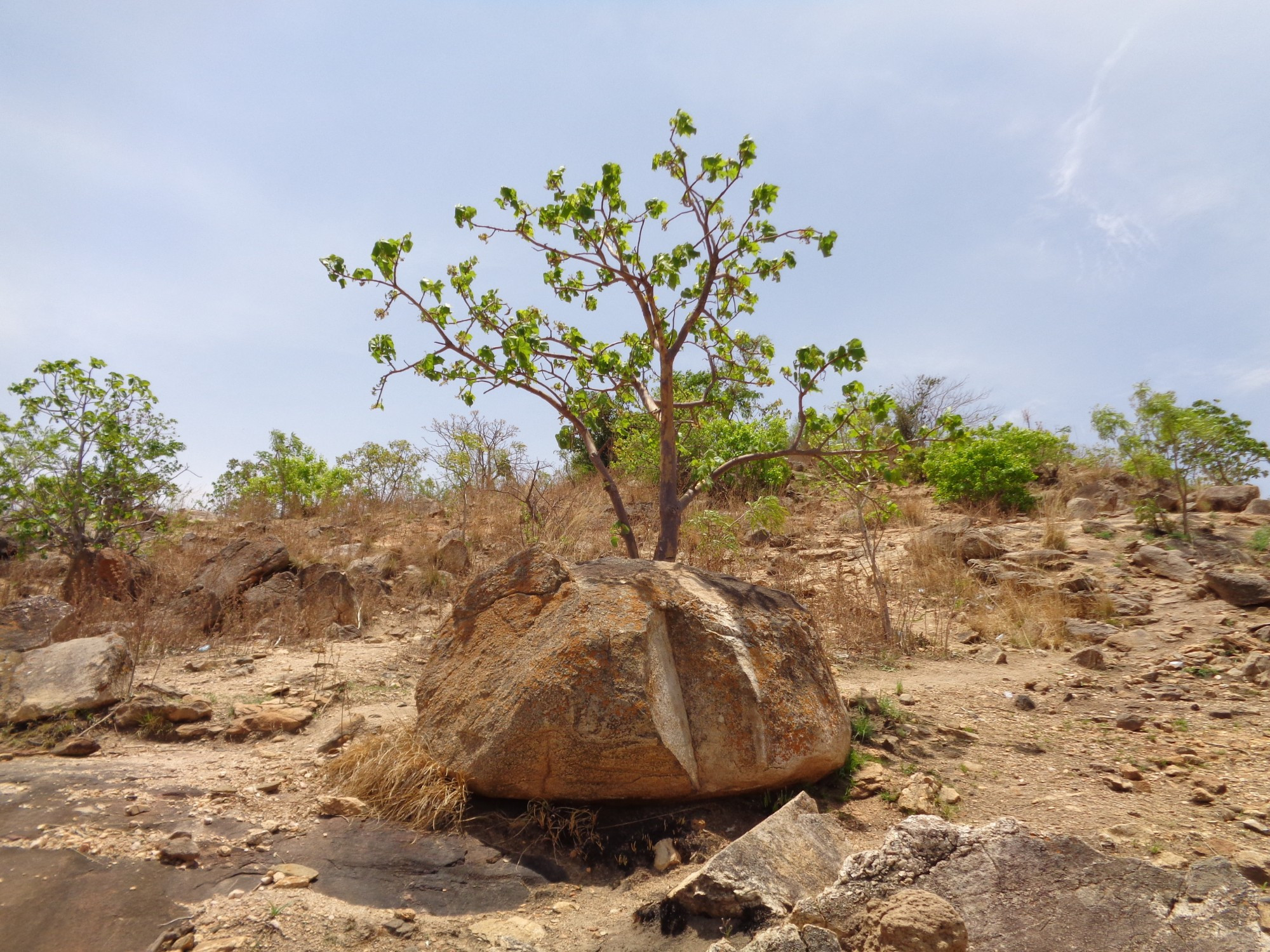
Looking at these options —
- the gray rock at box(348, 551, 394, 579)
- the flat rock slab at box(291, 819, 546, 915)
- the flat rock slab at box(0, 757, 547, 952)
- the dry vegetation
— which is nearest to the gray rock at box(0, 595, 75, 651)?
the dry vegetation

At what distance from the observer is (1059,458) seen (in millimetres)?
13469

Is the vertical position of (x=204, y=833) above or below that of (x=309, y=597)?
below

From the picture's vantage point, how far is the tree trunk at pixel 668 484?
5594 mm

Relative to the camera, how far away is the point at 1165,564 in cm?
847

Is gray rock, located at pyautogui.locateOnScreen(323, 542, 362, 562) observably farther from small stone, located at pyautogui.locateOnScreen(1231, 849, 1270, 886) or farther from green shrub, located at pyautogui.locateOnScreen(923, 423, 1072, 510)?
small stone, located at pyautogui.locateOnScreen(1231, 849, 1270, 886)

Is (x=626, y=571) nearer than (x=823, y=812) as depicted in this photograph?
No

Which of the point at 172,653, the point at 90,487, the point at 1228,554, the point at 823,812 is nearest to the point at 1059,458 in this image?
the point at 1228,554

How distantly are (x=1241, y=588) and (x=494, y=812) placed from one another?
7.47 metres

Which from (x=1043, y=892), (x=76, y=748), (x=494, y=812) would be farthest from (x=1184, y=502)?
(x=76, y=748)

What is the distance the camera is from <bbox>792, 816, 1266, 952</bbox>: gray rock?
7.88 ft

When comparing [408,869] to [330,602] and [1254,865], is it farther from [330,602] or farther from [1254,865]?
[330,602]

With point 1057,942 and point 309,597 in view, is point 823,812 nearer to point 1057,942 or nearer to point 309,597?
point 1057,942

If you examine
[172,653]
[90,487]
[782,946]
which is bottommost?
[782,946]

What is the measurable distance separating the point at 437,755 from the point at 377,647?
355 cm
